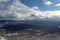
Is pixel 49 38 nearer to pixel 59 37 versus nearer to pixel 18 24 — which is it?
pixel 59 37

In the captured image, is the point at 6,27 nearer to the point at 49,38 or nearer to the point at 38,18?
the point at 38,18

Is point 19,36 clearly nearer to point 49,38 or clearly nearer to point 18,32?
point 18,32

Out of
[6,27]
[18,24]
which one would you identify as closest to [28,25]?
[18,24]

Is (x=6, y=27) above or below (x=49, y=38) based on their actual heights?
above

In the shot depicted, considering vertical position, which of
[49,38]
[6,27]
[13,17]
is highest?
[13,17]

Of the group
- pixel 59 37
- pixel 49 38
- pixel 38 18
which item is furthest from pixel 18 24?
pixel 59 37

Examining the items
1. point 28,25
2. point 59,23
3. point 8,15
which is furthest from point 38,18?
point 8,15

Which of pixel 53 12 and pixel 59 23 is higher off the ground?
pixel 53 12
